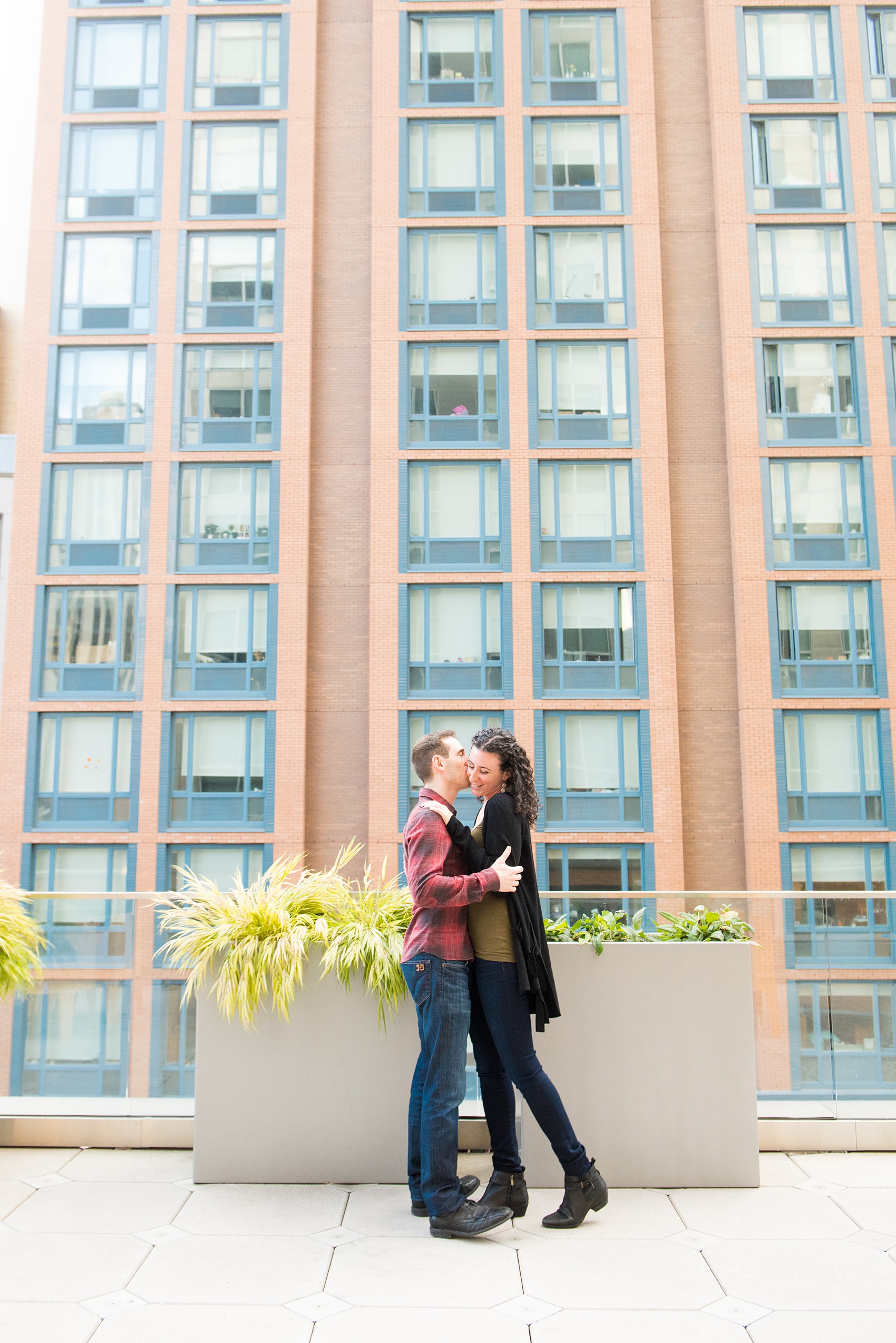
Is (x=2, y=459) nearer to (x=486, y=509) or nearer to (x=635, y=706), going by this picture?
(x=486, y=509)

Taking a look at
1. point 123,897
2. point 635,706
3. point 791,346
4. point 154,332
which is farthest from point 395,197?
point 123,897

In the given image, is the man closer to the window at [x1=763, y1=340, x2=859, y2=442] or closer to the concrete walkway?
the concrete walkway

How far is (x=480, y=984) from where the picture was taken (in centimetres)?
368

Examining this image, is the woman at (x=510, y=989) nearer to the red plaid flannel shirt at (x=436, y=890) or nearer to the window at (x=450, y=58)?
the red plaid flannel shirt at (x=436, y=890)

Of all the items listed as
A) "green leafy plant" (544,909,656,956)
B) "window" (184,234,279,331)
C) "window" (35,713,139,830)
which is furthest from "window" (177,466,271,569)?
"green leafy plant" (544,909,656,956)

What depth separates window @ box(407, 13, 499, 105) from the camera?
19766mm

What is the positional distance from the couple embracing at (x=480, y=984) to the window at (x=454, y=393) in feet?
52.7

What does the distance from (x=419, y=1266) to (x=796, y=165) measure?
21.4 metres

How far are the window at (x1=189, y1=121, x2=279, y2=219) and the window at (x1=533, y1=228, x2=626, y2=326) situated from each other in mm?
5586

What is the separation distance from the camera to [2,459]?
19.6 meters

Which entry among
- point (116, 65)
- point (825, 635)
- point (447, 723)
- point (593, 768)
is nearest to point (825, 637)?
point (825, 635)

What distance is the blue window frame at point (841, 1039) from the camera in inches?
184

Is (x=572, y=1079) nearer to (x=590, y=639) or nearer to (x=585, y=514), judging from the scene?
(x=590, y=639)

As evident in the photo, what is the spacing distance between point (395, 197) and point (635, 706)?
433 inches
